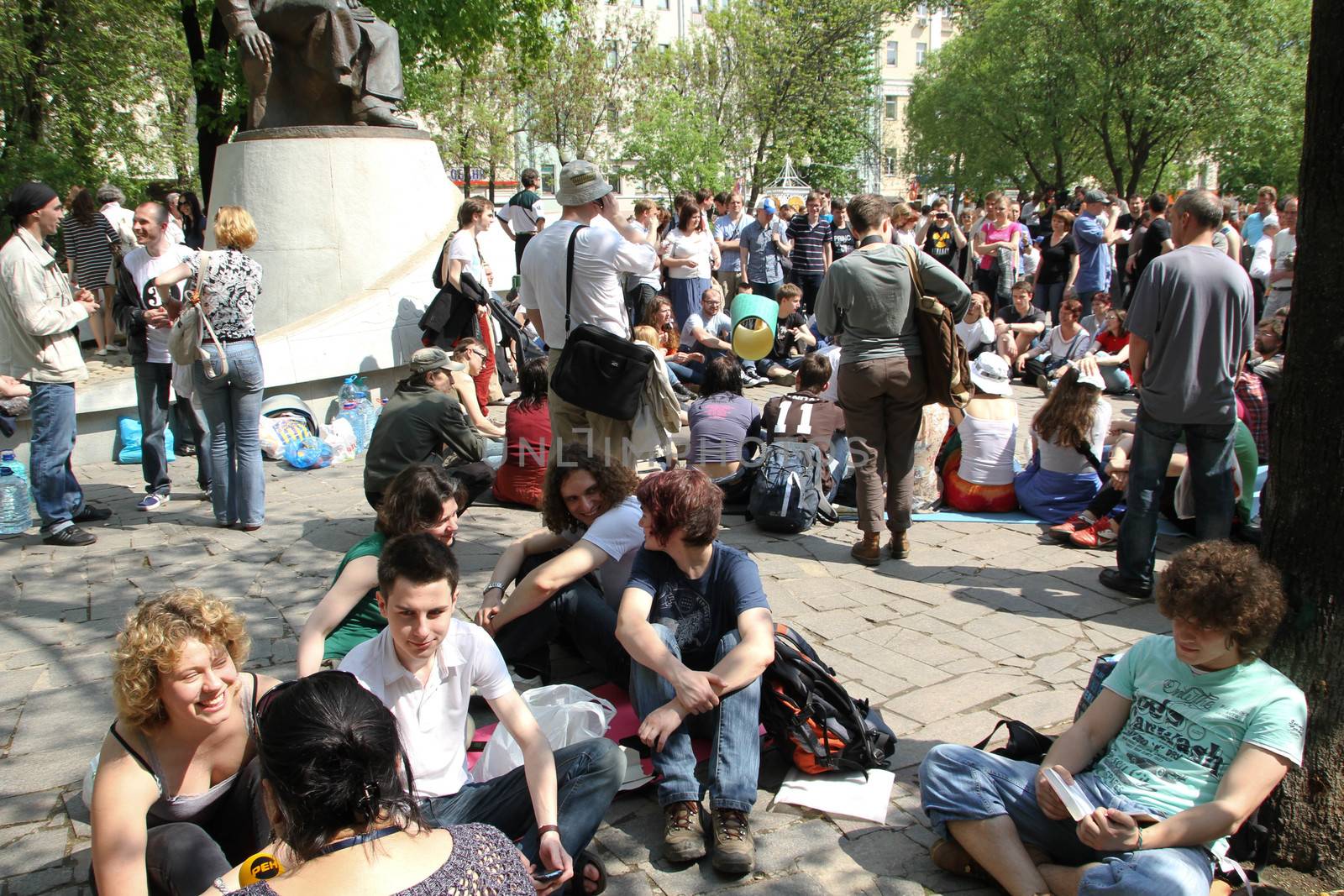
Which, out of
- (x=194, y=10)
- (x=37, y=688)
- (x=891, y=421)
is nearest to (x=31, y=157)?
(x=194, y=10)

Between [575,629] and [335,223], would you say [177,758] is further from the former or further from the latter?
[335,223]

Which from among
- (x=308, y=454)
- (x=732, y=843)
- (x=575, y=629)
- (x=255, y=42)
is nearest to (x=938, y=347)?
(x=575, y=629)

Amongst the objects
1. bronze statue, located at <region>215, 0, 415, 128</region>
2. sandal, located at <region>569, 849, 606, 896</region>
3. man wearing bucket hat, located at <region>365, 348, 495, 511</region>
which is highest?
bronze statue, located at <region>215, 0, 415, 128</region>

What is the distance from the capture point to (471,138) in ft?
118

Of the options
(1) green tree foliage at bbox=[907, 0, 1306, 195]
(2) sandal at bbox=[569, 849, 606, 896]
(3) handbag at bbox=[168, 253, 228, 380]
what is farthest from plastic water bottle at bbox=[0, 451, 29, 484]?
(1) green tree foliage at bbox=[907, 0, 1306, 195]

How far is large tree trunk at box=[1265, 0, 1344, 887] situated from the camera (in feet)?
9.84

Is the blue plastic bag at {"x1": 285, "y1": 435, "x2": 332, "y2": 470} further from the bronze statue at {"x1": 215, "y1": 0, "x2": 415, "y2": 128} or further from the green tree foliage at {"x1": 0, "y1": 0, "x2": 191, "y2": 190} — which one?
the green tree foliage at {"x1": 0, "y1": 0, "x2": 191, "y2": 190}

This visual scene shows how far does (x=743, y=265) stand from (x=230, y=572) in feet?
A: 26.8

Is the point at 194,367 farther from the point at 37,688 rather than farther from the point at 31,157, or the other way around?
the point at 31,157

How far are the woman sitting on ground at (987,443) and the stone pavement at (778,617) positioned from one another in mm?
297

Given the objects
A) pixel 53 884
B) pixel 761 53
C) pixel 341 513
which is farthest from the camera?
pixel 761 53

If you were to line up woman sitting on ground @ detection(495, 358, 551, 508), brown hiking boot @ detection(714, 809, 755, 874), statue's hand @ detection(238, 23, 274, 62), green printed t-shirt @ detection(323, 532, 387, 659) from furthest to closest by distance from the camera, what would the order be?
statue's hand @ detection(238, 23, 274, 62) < woman sitting on ground @ detection(495, 358, 551, 508) < green printed t-shirt @ detection(323, 532, 387, 659) < brown hiking boot @ detection(714, 809, 755, 874)

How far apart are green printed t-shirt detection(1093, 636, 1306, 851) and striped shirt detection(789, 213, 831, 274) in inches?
387

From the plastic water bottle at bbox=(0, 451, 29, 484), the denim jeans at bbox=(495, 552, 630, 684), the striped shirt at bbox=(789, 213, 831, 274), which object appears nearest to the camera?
the denim jeans at bbox=(495, 552, 630, 684)
